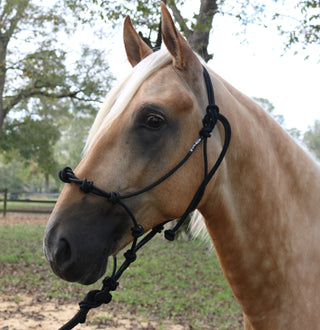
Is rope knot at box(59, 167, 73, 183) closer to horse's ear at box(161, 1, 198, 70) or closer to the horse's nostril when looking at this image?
the horse's nostril

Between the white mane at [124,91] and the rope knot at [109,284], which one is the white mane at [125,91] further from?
the rope knot at [109,284]

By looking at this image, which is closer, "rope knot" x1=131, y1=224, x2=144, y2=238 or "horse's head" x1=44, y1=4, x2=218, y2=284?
"horse's head" x1=44, y1=4, x2=218, y2=284

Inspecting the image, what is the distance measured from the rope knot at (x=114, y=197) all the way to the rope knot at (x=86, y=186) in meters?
0.09

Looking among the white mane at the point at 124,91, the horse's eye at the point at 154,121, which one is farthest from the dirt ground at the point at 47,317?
the horse's eye at the point at 154,121

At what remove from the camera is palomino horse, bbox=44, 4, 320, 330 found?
1.47 m

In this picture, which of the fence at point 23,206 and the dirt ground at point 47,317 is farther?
the fence at point 23,206

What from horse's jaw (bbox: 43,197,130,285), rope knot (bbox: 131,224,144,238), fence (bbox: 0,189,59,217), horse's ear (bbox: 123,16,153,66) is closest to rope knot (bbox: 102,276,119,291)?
horse's jaw (bbox: 43,197,130,285)

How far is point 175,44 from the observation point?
170 centimetres

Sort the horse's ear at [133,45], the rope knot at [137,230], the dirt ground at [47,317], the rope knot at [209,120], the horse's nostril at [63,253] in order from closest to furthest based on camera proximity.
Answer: the horse's nostril at [63,253] < the rope knot at [137,230] < the rope knot at [209,120] < the horse's ear at [133,45] < the dirt ground at [47,317]

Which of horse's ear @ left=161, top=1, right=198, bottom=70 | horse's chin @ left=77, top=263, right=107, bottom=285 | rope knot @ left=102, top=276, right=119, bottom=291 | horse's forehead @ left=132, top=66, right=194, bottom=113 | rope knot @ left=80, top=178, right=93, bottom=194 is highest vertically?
horse's ear @ left=161, top=1, right=198, bottom=70

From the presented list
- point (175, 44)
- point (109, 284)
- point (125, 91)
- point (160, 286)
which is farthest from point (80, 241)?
point (160, 286)

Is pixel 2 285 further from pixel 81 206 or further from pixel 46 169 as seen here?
pixel 46 169

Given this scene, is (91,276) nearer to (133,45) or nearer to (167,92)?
(167,92)

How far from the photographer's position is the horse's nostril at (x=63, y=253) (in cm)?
139
